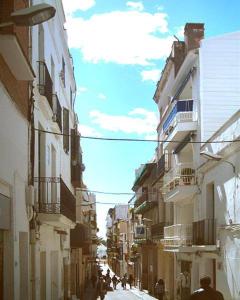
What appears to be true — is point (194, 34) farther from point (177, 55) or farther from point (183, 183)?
point (183, 183)

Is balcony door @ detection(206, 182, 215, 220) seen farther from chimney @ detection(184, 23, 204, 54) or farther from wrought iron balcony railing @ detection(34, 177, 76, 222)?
chimney @ detection(184, 23, 204, 54)

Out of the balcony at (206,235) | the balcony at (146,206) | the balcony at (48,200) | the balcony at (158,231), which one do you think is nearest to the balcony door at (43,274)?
the balcony at (48,200)

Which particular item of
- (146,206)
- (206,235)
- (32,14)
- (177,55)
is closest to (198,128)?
(206,235)

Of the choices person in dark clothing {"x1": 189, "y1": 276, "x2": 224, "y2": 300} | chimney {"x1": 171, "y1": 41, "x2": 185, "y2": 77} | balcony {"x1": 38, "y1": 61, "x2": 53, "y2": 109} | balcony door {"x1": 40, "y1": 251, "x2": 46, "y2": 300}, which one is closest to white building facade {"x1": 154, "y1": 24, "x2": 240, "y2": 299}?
chimney {"x1": 171, "y1": 41, "x2": 185, "y2": 77}

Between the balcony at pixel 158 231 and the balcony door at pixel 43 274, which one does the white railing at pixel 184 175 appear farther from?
the balcony door at pixel 43 274

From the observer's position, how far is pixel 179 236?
79.8ft

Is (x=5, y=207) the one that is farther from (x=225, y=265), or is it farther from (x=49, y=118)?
(x=225, y=265)

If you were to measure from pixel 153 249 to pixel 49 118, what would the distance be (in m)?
25.9

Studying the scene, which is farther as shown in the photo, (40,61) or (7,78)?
(40,61)

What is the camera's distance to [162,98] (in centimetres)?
3406

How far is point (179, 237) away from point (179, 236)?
1.7 inches

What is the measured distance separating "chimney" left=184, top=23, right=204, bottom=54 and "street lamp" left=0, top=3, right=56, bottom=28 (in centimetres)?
1982

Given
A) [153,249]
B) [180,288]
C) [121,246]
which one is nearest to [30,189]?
[180,288]

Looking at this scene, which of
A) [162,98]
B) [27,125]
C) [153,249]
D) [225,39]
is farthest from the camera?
[153,249]
